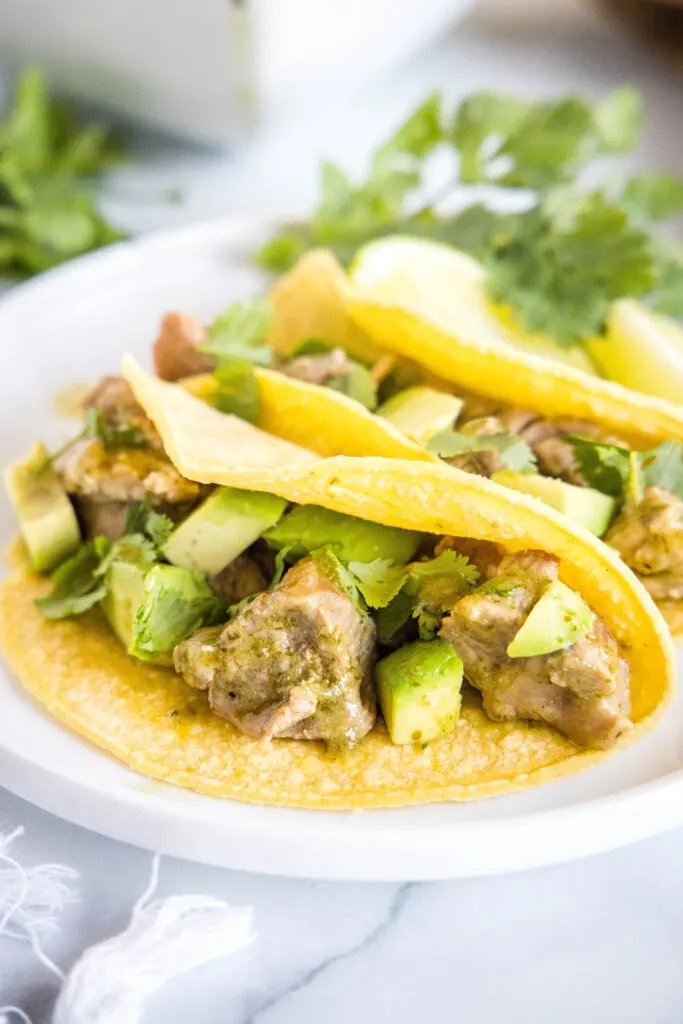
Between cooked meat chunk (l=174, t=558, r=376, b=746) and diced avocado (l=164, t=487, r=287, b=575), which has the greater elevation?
diced avocado (l=164, t=487, r=287, b=575)

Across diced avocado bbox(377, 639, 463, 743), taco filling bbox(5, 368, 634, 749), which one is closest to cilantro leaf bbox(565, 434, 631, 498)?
taco filling bbox(5, 368, 634, 749)

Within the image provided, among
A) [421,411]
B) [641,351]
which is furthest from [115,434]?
[641,351]

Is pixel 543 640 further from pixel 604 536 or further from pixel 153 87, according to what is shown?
pixel 153 87

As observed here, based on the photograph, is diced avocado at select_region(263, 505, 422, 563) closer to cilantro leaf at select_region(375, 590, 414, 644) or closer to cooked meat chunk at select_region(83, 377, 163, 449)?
cilantro leaf at select_region(375, 590, 414, 644)

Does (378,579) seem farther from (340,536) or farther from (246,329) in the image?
(246,329)

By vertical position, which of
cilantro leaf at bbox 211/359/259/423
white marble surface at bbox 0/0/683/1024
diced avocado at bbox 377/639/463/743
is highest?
cilantro leaf at bbox 211/359/259/423

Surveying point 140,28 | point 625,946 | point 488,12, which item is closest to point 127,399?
point 625,946

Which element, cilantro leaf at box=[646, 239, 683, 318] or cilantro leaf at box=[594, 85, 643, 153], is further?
cilantro leaf at box=[594, 85, 643, 153]
